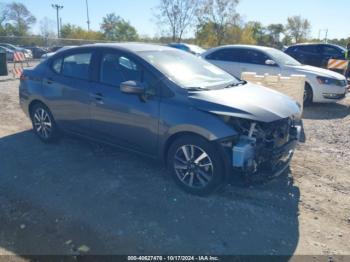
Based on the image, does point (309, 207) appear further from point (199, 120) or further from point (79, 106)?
point (79, 106)

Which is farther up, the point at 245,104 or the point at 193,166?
the point at 245,104

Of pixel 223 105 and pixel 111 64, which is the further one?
pixel 111 64

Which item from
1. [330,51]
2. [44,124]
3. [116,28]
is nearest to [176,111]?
[44,124]

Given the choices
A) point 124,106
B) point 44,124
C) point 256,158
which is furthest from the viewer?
point 44,124

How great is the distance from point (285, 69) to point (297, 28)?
69074mm

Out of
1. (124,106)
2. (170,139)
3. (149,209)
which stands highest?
(124,106)

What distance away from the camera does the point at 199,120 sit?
11.9 ft

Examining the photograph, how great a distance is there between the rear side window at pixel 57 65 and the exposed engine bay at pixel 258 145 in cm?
300

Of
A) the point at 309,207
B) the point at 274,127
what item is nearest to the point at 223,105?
the point at 274,127

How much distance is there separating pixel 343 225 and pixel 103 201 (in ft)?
8.59

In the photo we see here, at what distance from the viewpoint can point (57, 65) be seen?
5246mm

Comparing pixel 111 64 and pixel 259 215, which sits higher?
pixel 111 64

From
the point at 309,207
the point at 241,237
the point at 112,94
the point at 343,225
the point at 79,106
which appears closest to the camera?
the point at 241,237

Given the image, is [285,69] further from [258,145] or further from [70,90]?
[70,90]
